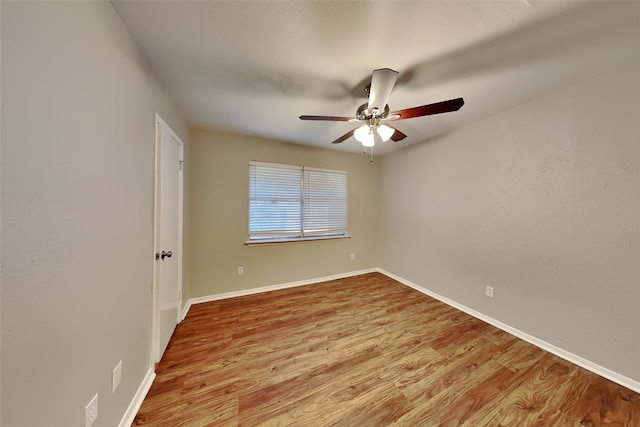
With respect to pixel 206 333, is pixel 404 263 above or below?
above

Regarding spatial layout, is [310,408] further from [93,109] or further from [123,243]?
[93,109]

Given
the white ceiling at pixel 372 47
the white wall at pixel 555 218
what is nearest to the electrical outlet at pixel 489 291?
the white wall at pixel 555 218

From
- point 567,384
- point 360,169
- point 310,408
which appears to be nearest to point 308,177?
point 360,169

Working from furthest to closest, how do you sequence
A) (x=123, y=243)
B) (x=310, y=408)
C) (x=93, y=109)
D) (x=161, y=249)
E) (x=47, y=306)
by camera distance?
(x=161, y=249)
(x=310, y=408)
(x=123, y=243)
(x=93, y=109)
(x=47, y=306)

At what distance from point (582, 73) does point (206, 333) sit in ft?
13.0

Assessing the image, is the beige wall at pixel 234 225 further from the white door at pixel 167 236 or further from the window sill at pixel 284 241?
the white door at pixel 167 236

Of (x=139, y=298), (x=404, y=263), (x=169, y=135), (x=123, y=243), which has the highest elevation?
(x=169, y=135)

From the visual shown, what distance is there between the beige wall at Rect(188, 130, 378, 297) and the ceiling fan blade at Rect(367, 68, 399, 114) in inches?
69.8

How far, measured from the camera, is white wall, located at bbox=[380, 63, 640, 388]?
1499mm

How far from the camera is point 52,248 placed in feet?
2.38

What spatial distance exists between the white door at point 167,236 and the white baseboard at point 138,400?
15 cm

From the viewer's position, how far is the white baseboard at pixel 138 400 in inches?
45.8

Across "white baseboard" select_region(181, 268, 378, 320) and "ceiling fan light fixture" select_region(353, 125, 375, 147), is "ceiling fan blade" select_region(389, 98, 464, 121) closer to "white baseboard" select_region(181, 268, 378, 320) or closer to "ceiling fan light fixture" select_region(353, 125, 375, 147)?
"ceiling fan light fixture" select_region(353, 125, 375, 147)

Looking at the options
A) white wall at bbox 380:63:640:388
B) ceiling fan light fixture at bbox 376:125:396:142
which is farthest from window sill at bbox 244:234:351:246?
ceiling fan light fixture at bbox 376:125:396:142
